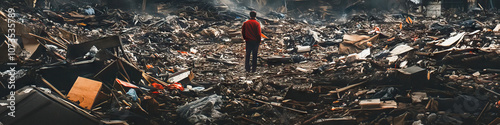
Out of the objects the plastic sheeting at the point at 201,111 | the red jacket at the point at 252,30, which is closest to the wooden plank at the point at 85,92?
the plastic sheeting at the point at 201,111

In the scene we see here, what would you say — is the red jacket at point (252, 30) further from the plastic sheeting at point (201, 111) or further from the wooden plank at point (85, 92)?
the wooden plank at point (85, 92)

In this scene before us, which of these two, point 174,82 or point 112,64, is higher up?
point 112,64

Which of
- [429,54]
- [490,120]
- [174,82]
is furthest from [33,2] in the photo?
[490,120]

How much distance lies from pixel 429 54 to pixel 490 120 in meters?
2.82

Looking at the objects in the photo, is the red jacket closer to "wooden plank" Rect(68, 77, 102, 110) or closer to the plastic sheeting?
the plastic sheeting

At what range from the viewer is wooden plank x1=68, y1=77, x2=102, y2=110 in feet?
12.7

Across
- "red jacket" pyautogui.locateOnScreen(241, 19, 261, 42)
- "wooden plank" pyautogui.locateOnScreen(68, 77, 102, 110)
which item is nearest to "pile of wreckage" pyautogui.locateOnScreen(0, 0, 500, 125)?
"wooden plank" pyautogui.locateOnScreen(68, 77, 102, 110)

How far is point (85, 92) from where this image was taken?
3.94m

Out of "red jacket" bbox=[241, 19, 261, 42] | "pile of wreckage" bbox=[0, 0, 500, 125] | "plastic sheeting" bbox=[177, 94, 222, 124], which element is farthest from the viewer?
"red jacket" bbox=[241, 19, 261, 42]

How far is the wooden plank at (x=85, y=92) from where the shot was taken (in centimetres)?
388

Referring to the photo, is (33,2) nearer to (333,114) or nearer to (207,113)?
(207,113)

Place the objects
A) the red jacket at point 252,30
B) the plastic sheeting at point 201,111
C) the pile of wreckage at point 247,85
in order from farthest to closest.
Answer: the red jacket at point 252,30 < the plastic sheeting at point 201,111 < the pile of wreckage at point 247,85

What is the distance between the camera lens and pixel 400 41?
8180 millimetres

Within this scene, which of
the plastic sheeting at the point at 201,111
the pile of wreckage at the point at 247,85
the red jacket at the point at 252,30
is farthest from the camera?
the red jacket at the point at 252,30
